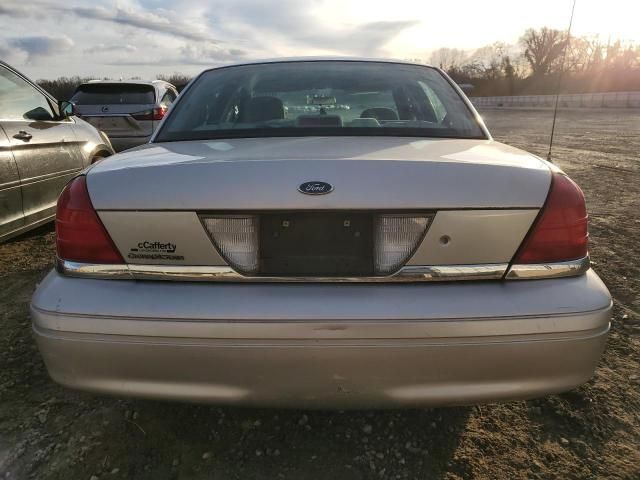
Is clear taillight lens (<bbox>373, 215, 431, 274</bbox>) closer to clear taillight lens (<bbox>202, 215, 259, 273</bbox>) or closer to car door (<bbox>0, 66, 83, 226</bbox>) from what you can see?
clear taillight lens (<bbox>202, 215, 259, 273</bbox>)

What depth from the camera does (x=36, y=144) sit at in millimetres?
3908

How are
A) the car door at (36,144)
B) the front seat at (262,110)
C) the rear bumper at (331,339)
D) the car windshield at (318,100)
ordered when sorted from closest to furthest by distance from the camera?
1. the rear bumper at (331,339)
2. the car windshield at (318,100)
3. the front seat at (262,110)
4. the car door at (36,144)

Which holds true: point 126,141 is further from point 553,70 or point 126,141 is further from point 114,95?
point 553,70

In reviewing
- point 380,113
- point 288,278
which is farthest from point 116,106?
point 288,278

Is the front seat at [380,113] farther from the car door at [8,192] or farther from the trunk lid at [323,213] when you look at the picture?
the car door at [8,192]

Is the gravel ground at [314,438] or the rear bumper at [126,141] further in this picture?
the rear bumper at [126,141]

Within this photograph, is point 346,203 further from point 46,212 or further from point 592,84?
point 592,84

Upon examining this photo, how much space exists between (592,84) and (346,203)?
51.9m

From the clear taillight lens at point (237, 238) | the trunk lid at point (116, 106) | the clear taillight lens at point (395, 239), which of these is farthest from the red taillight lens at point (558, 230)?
the trunk lid at point (116, 106)

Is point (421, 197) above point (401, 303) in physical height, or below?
above

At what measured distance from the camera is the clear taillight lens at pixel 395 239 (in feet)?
5.19

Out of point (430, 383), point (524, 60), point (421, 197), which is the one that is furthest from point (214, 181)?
point (524, 60)

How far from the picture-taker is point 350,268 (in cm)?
163

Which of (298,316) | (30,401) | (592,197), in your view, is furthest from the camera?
(592,197)
